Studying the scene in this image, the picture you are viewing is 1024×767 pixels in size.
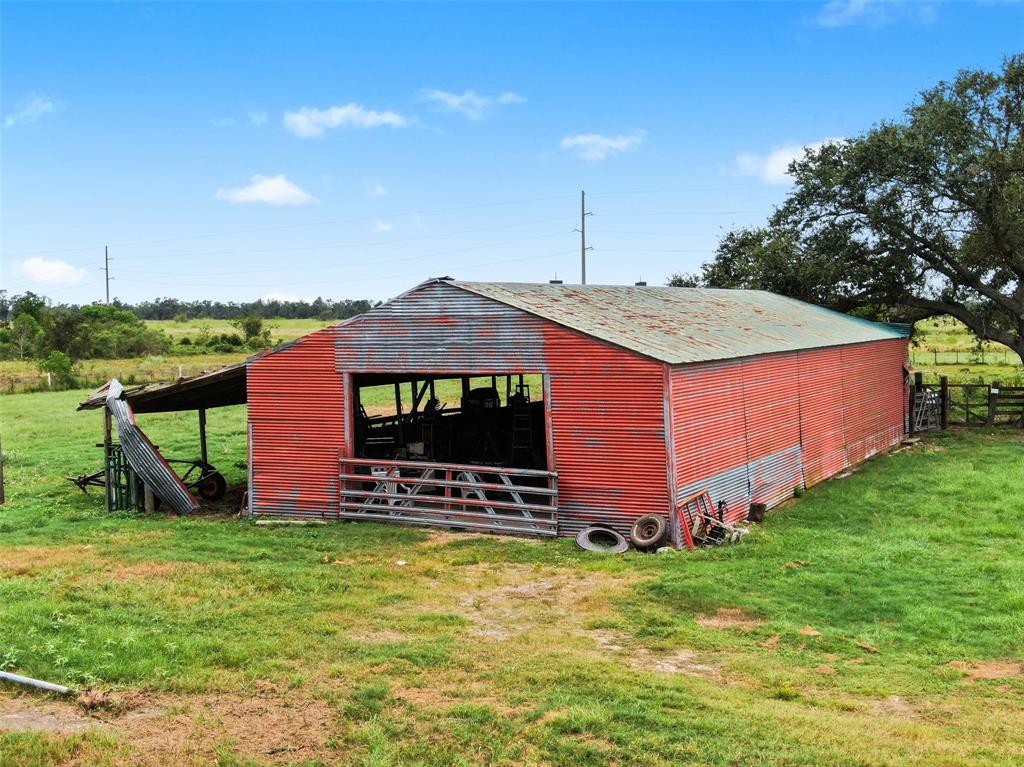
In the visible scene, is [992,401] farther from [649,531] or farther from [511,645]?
[511,645]

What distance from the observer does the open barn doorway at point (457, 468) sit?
19.4 meters

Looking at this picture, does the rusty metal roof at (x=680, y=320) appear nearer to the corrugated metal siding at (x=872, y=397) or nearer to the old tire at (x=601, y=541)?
the corrugated metal siding at (x=872, y=397)

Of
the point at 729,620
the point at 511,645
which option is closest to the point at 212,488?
the point at 511,645

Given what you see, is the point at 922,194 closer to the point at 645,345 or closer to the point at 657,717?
the point at 645,345

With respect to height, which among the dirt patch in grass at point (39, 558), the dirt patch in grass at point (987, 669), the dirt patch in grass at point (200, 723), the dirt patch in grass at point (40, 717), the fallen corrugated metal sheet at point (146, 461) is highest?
the fallen corrugated metal sheet at point (146, 461)

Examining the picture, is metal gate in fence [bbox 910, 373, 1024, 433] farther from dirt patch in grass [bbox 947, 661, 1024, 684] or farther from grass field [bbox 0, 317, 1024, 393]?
dirt patch in grass [bbox 947, 661, 1024, 684]

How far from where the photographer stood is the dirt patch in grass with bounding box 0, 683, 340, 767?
884 centimetres

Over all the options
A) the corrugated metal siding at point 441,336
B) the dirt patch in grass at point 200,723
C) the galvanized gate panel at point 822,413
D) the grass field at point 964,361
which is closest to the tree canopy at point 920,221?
the grass field at point 964,361

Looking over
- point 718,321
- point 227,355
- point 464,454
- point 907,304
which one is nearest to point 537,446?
point 464,454

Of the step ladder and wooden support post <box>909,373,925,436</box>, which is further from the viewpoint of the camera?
wooden support post <box>909,373,925,436</box>

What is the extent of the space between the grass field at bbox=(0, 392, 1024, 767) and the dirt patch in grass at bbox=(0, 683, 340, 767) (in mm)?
31

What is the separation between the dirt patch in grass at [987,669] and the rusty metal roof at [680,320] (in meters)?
7.72

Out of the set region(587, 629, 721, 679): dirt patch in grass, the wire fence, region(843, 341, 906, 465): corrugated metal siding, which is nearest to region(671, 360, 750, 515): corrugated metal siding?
region(587, 629, 721, 679): dirt patch in grass

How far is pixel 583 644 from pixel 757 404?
11.0 meters
